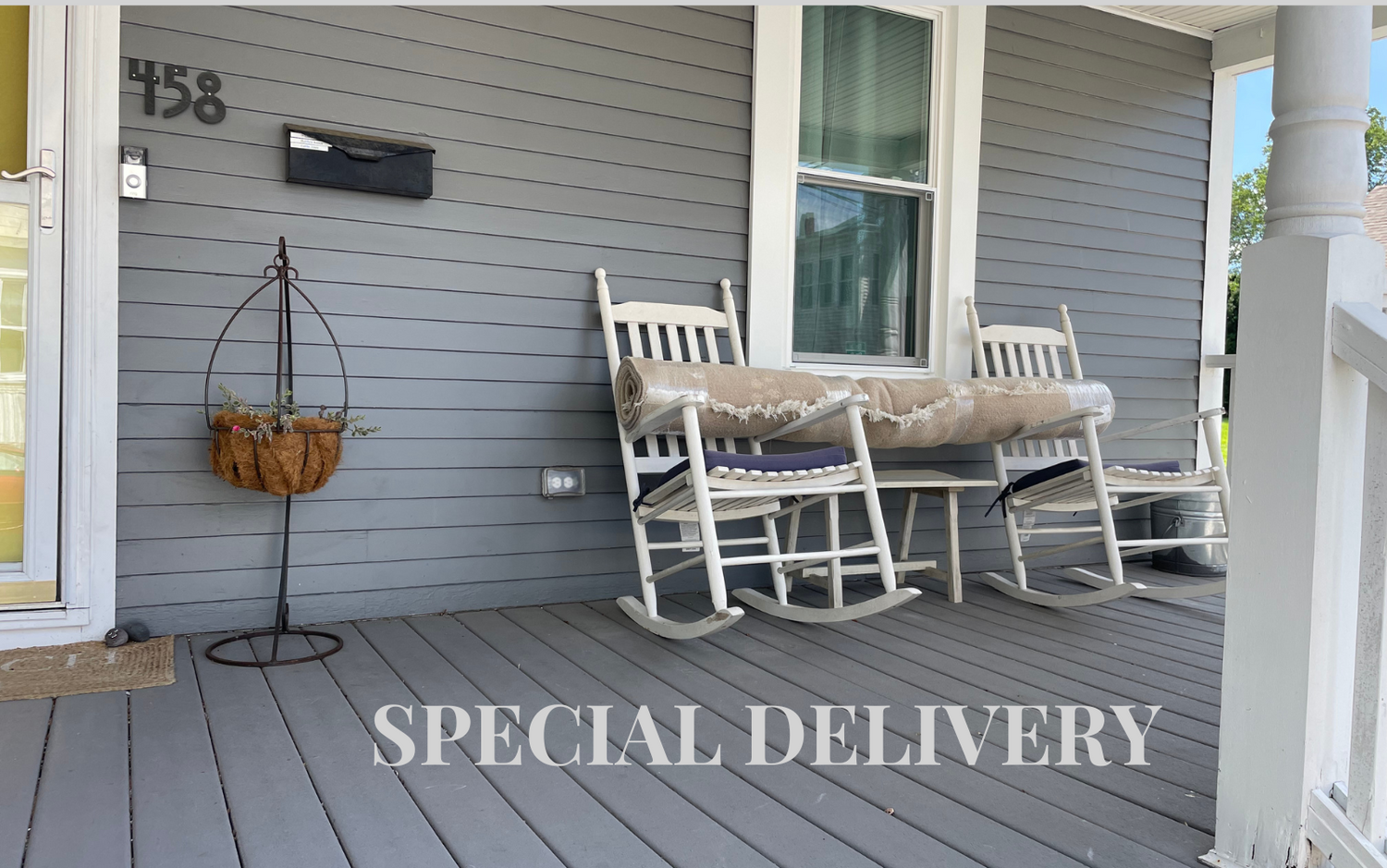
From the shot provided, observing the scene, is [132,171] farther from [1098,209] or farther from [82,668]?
[1098,209]

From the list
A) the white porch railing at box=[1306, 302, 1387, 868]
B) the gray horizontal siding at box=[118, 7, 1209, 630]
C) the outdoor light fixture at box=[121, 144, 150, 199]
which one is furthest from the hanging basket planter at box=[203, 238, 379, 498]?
the white porch railing at box=[1306, 302, 1387, 868]

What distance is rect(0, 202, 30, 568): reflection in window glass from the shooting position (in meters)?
2.38

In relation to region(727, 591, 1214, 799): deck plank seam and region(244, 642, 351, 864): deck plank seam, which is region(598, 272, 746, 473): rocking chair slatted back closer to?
region(727, 591, 1214, 799): deck plank seam

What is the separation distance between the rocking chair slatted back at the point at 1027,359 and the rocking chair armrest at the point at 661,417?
55.4 inches

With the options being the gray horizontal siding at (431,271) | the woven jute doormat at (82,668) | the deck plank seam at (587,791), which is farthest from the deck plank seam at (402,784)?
the gray horizontal siding at (431,271)

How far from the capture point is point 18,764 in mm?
1656

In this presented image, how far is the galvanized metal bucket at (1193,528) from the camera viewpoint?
374 centimetres

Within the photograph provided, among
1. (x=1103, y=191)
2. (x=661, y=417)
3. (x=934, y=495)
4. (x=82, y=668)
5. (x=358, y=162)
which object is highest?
(x=1103, y=191)

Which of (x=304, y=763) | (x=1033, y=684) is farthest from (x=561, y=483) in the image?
(x=1033, y=684)

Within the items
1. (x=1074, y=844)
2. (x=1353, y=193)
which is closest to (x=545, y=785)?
(x=1074, y=844)

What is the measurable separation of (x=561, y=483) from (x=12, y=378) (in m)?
1.48

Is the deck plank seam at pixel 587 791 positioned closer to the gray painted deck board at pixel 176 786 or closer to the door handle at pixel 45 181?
the gray painted deck board at pixel 176 786

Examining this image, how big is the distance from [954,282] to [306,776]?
9.47 ft

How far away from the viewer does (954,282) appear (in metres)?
3.66
